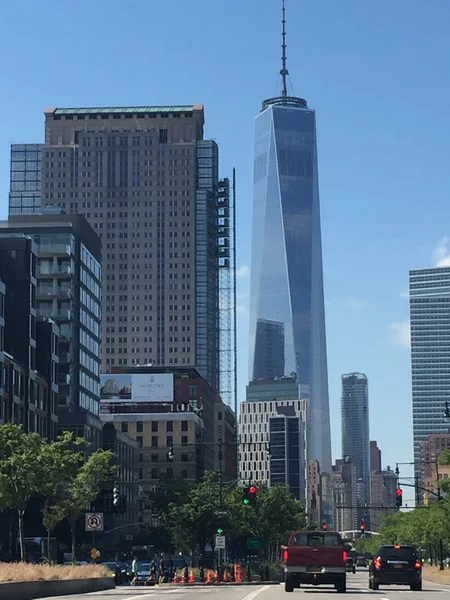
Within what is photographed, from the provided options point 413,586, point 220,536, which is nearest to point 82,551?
point 220,536

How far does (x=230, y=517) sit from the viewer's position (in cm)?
12394

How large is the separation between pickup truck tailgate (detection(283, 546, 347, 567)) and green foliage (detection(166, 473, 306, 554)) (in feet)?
244

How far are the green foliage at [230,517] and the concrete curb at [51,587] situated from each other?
65450 millimetres

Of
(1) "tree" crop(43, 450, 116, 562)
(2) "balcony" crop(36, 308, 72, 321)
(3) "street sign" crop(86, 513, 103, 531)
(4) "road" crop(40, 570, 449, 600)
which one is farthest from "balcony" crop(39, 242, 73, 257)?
(4) "road" crop(40, 570, 449, 600)

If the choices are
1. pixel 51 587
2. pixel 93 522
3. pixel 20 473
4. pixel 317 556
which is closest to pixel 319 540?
pixel 317 556

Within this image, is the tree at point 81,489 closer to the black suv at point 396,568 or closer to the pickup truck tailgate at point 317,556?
the black suv at point 396,568

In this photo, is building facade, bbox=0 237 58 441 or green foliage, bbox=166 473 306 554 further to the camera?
green foliage, bbox=166 473 306 554

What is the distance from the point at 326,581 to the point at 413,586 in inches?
448

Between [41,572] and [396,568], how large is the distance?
17.1 m

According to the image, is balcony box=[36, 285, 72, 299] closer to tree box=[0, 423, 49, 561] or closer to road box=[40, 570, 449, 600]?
tree box=[0, 423, 49, 561]

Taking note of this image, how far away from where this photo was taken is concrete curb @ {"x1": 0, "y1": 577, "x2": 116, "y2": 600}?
36469mm

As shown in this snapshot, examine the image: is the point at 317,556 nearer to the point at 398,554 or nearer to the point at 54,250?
the point at 398,554

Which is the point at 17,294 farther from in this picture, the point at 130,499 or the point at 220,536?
the point at 130,499

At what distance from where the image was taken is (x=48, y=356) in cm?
11681
